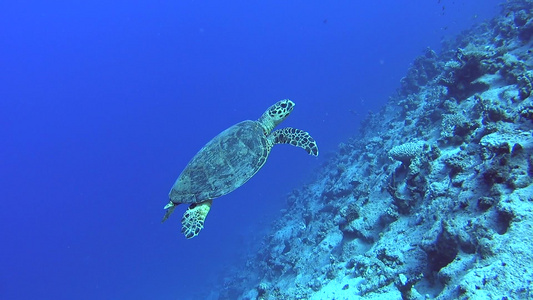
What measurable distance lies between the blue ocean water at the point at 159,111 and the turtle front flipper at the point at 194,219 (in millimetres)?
19818

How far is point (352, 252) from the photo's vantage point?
19.3ft

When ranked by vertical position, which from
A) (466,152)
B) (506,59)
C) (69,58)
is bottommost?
(466,152)

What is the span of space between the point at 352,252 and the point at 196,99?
13209 cm

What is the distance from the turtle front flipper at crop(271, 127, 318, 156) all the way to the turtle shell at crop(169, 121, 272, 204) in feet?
2.80

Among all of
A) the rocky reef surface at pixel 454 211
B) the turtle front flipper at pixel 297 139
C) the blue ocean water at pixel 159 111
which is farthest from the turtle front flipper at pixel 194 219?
the blue ocean water at pixel 159 111

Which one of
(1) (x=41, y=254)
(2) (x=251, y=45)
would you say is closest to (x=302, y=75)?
(2) (x=251, y=45)

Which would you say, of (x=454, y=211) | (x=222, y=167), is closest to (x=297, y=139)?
(x=222, y=167)

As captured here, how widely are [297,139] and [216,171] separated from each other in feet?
7.85

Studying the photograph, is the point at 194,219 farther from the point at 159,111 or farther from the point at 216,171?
the point at 159,111

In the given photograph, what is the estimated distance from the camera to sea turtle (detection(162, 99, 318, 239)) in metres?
6.05

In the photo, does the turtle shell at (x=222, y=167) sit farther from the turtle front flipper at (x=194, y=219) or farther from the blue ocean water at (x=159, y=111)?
the blue ocean water at (x=159, y=111)

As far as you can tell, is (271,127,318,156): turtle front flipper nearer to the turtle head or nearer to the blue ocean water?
the turtle head

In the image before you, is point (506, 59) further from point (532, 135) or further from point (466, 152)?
point (532, 135)

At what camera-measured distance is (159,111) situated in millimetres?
133500
